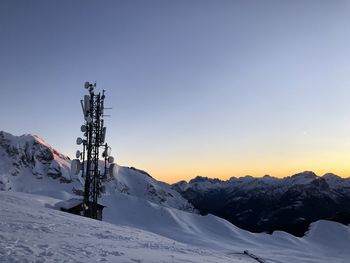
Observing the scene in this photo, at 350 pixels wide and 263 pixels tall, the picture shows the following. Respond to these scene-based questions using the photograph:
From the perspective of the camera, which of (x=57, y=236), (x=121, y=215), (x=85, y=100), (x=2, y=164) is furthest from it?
(x=2, y=164)

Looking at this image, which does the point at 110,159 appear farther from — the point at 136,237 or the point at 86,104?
the point at 136,237

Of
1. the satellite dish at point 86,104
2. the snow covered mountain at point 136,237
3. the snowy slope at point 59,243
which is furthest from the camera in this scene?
the satellite dish at point 86,104

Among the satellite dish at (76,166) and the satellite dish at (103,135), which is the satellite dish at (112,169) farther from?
the satellite dish at (76,166)

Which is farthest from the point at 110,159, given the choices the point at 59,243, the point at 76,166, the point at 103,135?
the point at 59,243

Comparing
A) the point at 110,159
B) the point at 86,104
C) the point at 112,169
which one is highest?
the point at 86,104

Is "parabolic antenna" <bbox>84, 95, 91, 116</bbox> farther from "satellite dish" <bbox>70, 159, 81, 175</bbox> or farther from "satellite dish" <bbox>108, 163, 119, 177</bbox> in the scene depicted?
"satellite dish" <bbox>108, 163, 119, 177</bbox>

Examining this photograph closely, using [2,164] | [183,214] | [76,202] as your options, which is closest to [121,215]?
[183,214]

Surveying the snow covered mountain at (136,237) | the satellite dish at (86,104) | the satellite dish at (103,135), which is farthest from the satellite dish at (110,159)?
the snow covered mountain at (136,237)

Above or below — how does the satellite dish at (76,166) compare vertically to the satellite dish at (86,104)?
below

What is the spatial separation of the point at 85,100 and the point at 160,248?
1534 cm

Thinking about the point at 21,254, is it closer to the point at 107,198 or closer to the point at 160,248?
the point at 160,248

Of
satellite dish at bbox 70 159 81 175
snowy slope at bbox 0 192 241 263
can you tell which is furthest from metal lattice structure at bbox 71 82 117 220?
snowy slope at bbox 0 192 241 263

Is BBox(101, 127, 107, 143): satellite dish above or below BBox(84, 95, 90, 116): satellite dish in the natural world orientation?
below

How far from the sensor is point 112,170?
1270 inches
